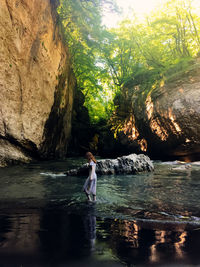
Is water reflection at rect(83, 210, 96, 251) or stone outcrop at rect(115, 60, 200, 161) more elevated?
stone outcrop at rect(115, 60, 200, 161)

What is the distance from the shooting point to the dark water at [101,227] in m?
2.31

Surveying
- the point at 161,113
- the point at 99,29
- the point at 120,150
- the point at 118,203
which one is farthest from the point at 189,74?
the point at 99,29

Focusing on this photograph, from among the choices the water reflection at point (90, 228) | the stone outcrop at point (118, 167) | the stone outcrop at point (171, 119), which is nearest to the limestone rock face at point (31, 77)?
the stone outcrop at point (118, 167)

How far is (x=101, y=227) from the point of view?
3436mm

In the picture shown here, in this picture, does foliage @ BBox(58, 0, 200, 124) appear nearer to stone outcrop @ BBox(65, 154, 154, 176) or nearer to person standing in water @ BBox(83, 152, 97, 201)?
stone outcrop @ BBox(65, 154, 154, 176)

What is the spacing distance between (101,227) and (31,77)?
11.2 metres

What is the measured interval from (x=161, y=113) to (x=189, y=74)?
284 centimetres

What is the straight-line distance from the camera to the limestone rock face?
11062 millimetres

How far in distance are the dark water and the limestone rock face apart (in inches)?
237

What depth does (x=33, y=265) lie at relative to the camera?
83.8 inches

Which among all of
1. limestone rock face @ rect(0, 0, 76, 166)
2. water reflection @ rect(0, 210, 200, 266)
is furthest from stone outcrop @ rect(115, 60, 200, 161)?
water reflection @ rect(0, 210, 200, 266)

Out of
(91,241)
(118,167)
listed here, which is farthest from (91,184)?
(118,167)

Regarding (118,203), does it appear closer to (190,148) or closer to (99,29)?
(190,148)

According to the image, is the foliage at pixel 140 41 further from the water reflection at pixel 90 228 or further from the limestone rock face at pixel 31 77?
the water reflection at pixel 90 228
